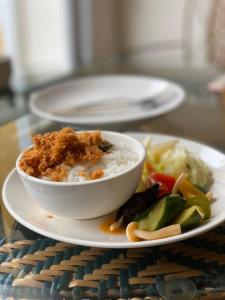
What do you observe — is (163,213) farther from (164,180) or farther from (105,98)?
(105,98)

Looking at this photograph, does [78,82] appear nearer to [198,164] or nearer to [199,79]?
[199,79]

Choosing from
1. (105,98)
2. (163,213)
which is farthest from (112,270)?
(105,98)

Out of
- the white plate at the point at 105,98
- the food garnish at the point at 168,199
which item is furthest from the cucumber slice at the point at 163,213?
the white plate at the point at 105,98

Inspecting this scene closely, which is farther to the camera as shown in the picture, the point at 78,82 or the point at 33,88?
the point at 33,88

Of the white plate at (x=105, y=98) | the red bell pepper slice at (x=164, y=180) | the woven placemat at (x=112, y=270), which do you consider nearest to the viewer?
the woven placemat at (x=112, y=270)

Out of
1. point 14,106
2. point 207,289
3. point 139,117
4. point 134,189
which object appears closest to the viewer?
point 207,289

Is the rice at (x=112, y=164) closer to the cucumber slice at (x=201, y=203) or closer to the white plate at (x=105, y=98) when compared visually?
the cucumber slice at (x=201, y=203)

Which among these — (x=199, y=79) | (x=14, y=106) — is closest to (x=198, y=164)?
(x=14, y=106)
